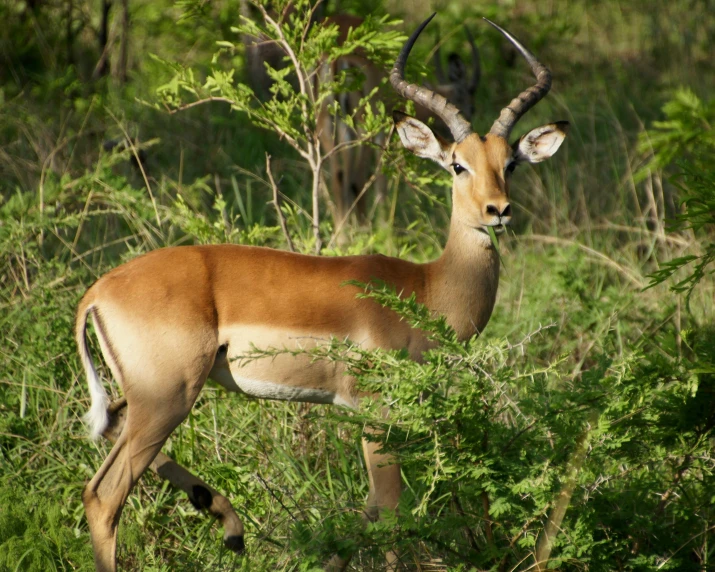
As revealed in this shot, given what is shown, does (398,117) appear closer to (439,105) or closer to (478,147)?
(439,105)

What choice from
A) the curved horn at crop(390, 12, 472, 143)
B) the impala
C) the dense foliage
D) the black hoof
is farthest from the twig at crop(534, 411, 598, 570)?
the curved horn at crop(390, 12, 472, 143)

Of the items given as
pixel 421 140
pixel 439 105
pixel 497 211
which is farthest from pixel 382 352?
pixel 421 140

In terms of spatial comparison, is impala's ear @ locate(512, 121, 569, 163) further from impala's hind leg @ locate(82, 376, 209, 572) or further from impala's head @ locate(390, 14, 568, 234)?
impala's hind leg @ locate(82, 376, 209, 572)

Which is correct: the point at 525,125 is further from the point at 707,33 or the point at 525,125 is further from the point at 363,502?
the point at 363,502

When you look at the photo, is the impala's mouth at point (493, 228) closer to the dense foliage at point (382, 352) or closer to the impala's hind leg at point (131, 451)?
the dense foliage at point (382, 352)

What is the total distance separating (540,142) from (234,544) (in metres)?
2.31

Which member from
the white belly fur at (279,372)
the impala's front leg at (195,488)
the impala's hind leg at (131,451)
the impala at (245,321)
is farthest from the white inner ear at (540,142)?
the impala's front leg at (195,488)

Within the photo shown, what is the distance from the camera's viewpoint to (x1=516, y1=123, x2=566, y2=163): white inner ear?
4.46 meters

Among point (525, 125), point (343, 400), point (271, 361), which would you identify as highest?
point (271, 361)

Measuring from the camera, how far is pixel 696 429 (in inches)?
133

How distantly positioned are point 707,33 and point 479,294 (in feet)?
22.1

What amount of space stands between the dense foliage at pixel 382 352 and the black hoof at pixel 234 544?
5cm

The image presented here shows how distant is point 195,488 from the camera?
3840 millimetres

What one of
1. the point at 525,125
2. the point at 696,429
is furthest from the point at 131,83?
the point at 696,429
